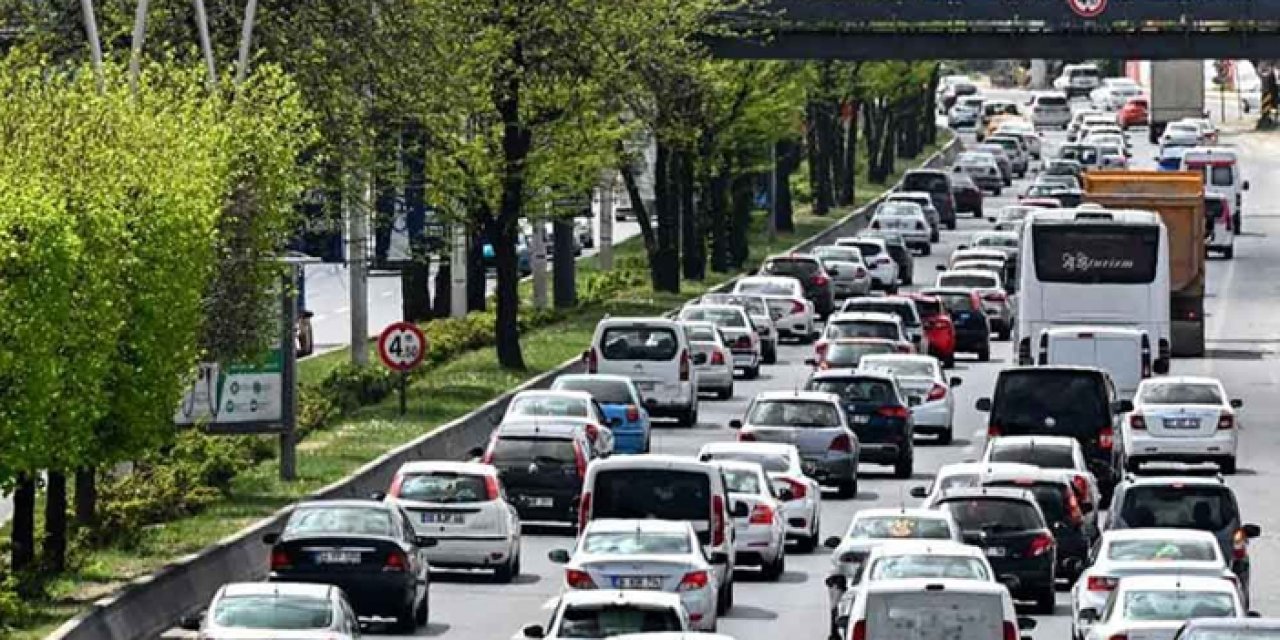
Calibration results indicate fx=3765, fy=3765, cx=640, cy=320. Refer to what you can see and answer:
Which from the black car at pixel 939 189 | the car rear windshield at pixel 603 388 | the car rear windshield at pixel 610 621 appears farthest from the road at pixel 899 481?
the black car at pixel 939 189

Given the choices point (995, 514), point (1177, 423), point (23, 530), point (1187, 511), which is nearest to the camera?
point (23, 530)

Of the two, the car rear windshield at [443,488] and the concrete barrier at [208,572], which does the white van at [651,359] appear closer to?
the concrete barrier at [208,572]

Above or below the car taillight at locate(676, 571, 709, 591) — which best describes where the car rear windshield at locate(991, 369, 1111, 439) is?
above

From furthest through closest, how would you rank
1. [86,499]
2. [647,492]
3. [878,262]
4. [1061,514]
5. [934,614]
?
[878,262] → [86,499] → [1061,514] → [647,492] → [934,614]

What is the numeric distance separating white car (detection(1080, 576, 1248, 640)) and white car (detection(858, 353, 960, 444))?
83.9 ft

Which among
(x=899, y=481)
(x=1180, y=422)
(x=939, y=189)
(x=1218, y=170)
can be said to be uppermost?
(x=1218, y=170)

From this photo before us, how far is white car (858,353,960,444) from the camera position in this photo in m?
56.3

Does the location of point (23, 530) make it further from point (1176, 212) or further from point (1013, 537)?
point (1176, 212)

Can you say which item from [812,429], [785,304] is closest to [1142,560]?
[812,429]

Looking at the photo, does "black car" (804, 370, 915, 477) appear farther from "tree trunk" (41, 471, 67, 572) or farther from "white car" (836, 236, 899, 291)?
"white car" (836, 236, 899, 291)

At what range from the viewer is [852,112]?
12194 cm

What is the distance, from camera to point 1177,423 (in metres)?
51.9

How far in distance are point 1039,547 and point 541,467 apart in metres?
8.79

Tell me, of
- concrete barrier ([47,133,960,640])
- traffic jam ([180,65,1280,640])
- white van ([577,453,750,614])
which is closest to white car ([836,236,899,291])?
traffic jam ([180,65,1280,640])
